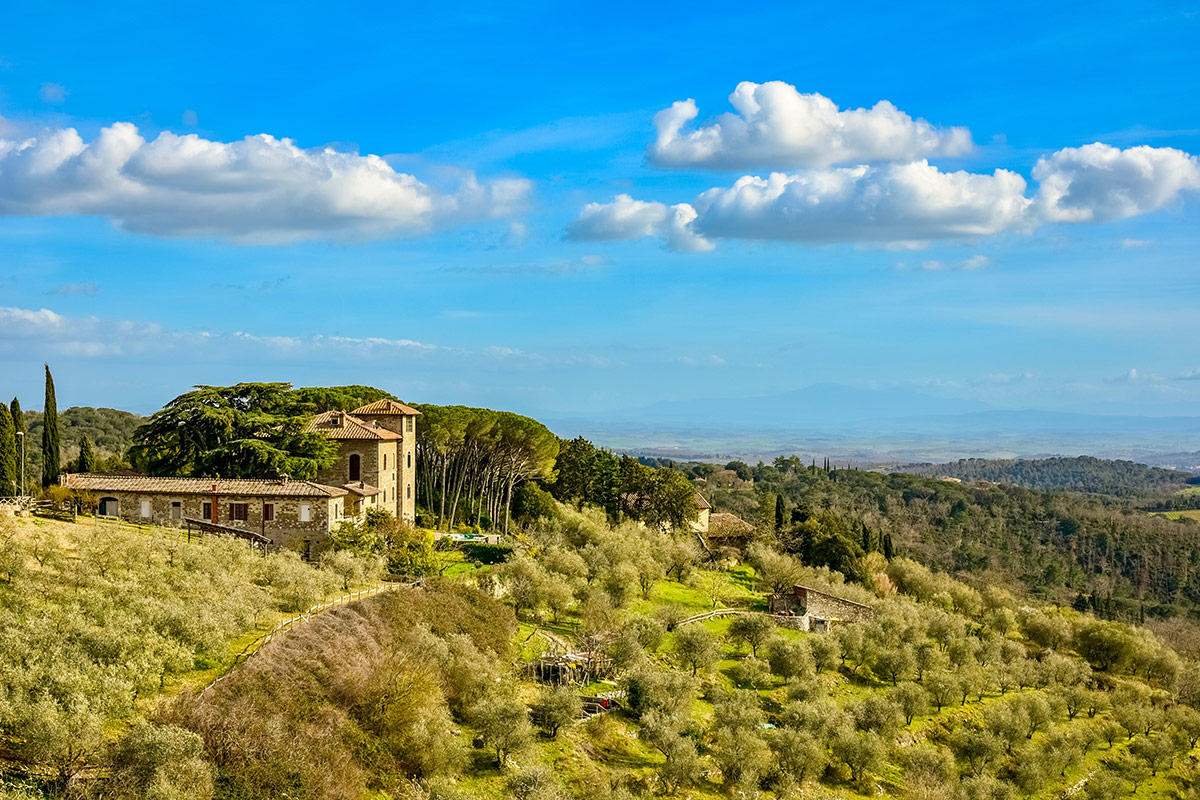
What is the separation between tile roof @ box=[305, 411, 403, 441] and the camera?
4609 cm

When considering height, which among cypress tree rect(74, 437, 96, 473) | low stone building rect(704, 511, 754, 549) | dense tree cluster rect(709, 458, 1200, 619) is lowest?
dense tree cluster rect(709, 458, 1200, 619)

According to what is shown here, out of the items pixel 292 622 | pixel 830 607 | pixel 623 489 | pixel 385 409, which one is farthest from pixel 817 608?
pixel 292 622

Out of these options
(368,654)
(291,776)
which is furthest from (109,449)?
(291,776)

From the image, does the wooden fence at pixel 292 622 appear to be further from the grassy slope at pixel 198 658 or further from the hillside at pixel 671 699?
the hillside at pixel 671 699

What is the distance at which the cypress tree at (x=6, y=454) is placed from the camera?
1704 inches

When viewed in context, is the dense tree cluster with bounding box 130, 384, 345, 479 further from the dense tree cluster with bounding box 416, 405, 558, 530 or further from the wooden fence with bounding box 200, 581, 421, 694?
the dense tree cluster with bounding box 416, 405, 558, 530

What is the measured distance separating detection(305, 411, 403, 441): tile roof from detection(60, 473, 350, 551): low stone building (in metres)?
5.08

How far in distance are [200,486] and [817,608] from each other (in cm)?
2775

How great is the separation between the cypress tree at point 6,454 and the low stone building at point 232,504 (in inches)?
157

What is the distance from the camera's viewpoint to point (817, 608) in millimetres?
49094

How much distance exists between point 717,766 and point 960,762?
10816mm

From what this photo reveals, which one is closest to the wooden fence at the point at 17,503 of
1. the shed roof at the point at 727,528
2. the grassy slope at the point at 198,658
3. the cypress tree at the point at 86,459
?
the grassy slope at the point at 198,658

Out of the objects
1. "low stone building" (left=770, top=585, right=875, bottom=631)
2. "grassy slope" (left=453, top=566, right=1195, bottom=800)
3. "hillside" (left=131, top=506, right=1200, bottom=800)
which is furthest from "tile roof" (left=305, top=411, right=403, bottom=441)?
"low stone building" (left=770, top=585, right=875, bottom=631)

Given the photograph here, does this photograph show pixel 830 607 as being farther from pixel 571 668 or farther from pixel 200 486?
pixel 200 486
